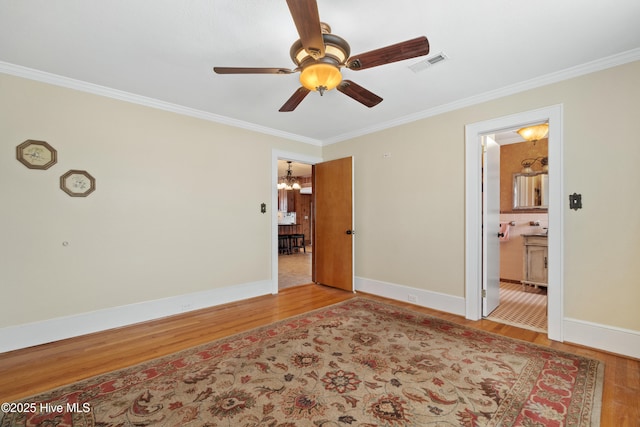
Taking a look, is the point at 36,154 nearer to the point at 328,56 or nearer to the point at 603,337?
the point at 328,56

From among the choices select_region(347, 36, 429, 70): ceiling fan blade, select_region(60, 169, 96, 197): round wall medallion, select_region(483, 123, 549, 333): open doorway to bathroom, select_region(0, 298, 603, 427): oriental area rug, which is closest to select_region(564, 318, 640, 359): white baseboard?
select_region(0, 298, 603, 427): oriental area rug

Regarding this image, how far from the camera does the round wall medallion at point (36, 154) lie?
2629mm

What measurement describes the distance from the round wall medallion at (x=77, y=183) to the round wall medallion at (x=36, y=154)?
17 cm

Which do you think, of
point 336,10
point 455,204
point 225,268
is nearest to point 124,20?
point 336,10

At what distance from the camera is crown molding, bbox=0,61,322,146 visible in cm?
260

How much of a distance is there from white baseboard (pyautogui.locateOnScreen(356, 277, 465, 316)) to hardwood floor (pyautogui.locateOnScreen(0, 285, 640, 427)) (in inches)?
3.8

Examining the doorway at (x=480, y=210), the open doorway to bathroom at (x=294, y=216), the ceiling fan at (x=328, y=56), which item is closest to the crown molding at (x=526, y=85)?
the doorway at (x=480, y=210)

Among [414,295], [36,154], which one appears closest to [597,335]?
[414,295]

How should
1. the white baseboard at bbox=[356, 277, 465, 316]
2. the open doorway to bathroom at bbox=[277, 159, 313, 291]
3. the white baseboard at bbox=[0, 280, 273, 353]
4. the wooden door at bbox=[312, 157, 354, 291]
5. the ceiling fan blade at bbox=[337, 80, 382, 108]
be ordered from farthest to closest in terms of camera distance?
1. the open doorway to bathroom at bbox=[277, 159, 313, 291]
2. the wooden door at bbox=[312, 157, 354, 291]
3. the white baseboard at bbox=[356, 277, 465, 316]
4. the white baseboard at bbox=[0, 280, 273, 353]
5. the ceiling fan blade at bbox=[337, 80, 382, 108]

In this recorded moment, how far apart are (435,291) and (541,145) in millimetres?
3474

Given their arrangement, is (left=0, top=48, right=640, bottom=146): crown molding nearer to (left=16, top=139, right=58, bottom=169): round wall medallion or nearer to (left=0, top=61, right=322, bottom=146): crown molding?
(left=0, top=61, right=322, bottom=146): crown molding

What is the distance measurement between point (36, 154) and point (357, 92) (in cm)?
312

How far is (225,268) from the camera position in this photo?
156 inches

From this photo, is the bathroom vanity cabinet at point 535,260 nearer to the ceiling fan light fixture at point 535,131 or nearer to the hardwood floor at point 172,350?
the ceiling fan light fixture at point 535,131
